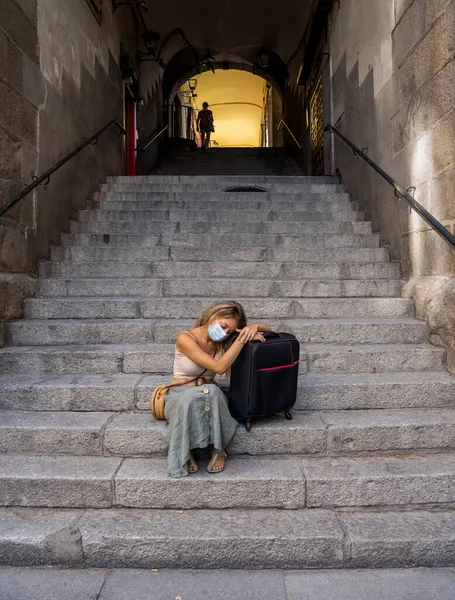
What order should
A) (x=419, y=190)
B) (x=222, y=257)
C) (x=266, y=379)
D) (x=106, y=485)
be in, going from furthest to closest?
1. (x=222, y=257)
2. (x=419, y=190)
3. (x=266, y=379)
4. (x=106, y=485)

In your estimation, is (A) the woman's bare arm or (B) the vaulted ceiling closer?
(A) the woman's bare arm

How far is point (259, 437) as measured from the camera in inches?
112

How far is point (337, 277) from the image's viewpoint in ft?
15.6

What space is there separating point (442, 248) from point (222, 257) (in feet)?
7.46

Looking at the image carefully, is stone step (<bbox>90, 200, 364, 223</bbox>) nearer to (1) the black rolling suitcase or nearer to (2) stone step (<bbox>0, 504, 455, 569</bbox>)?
(1) the black rolling suitcase

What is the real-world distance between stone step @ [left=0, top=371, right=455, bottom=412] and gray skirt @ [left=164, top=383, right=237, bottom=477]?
64 cm

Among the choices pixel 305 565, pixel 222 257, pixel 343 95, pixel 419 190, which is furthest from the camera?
pixel 343 95

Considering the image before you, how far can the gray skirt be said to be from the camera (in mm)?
2570

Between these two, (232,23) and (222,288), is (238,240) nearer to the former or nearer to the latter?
(222,288)

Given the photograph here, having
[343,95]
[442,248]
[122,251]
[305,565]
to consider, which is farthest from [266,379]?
[343,95]

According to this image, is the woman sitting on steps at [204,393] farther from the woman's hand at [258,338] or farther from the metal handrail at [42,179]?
the metal handrail at [42,179]

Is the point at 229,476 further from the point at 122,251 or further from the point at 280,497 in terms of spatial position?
the point at 122,251

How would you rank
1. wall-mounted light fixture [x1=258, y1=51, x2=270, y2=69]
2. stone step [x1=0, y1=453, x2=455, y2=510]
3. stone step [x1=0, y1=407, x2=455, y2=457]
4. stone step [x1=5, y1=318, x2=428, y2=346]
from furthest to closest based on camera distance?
wall-mounted light fixture [x1=258, y1=51, x2=270, y2=69] < stone step [x1=5, y1=318, x2=428, y2=346] < stone step [x1=0, y1=407, x2=455, y2=457] < stone step [x1=0, y1=453, x2=455, y2=510]

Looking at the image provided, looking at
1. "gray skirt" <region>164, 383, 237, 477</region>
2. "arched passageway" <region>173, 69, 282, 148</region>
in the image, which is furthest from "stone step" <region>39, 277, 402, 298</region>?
"arched passageway" <region>173, 69, 282, 148</region>
